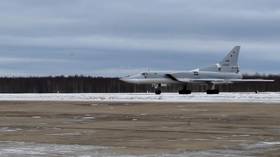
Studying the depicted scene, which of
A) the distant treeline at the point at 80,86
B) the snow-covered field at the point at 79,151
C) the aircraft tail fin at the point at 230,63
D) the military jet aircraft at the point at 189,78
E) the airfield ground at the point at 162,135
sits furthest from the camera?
the distant treeline at the point at 80,86

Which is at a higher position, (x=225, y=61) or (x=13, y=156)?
(x=225, y=61)

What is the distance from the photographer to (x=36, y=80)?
507 ft

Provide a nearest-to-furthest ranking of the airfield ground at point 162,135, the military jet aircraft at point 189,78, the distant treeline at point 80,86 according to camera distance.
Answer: the airfield ground at point 162,135, the military jet aircraft at point 189,78, the distant treeline at point 80,86

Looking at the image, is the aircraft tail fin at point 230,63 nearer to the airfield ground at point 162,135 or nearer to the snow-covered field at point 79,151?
the airfield ground at point 162,135

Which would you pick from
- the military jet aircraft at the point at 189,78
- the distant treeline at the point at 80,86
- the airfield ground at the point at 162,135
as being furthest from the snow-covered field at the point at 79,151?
the distant treeline at the point at 80,86

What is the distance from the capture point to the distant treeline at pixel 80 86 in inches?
4993

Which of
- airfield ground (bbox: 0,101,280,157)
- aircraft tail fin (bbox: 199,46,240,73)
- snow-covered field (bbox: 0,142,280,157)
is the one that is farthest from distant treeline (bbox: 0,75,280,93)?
snow-covered field (bbox: 0,142,280,157)

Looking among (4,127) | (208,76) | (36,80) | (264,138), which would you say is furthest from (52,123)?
(36,80)

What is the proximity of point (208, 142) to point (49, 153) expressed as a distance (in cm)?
432

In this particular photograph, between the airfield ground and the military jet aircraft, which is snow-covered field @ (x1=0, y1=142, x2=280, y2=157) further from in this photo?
the military jet aircraft

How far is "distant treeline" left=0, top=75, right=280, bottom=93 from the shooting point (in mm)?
126812

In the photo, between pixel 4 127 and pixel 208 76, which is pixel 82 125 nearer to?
pixel 4 127

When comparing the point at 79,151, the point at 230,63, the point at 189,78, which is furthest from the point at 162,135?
the point at 230,63

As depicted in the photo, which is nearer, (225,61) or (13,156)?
(13,156)
